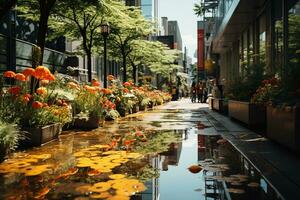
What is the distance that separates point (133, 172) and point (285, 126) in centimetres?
329

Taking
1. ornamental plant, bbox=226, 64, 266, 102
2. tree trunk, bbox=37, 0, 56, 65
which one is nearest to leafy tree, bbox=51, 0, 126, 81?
tree trunk, bbox=37, 0, 56, 65

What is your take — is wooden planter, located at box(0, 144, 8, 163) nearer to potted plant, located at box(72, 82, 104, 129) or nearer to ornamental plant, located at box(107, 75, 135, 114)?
potted plant, located at box(72, 82, 104, 129)

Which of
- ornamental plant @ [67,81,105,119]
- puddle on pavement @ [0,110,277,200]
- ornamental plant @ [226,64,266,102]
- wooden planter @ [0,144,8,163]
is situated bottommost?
puddle on pavement @ [0,110,277,200]

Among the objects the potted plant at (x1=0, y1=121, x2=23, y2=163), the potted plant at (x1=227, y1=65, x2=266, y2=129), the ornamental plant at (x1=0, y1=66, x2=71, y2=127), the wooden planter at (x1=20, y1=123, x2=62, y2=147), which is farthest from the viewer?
the potted plant at (x1=227, y1=65, x2=266, y2=129)

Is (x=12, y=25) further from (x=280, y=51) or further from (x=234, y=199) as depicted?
(x=234, y=199)

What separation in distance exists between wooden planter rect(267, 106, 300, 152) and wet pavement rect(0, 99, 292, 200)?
0.91 meters

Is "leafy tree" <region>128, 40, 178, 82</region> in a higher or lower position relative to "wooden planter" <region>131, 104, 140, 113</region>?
higher

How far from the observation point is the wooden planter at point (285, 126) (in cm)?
694

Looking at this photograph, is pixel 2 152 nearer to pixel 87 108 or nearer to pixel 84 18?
pixel 87 108

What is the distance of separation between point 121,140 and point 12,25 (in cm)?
1545

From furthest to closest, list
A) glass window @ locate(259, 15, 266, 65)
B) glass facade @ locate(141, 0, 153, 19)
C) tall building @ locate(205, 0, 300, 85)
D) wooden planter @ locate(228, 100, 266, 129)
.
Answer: glass facade @ locate(141, 0, 153, 19)
glass window @ locate(259, 15, 266, 65)
tall building @ locate(205, 0, 300, 85)
wooden planter @ locate(228, 100, 266, 129)

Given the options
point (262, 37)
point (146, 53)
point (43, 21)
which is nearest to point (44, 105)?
point (43, 21)

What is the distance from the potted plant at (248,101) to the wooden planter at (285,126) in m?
2.45

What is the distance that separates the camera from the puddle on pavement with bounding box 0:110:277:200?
462cm
